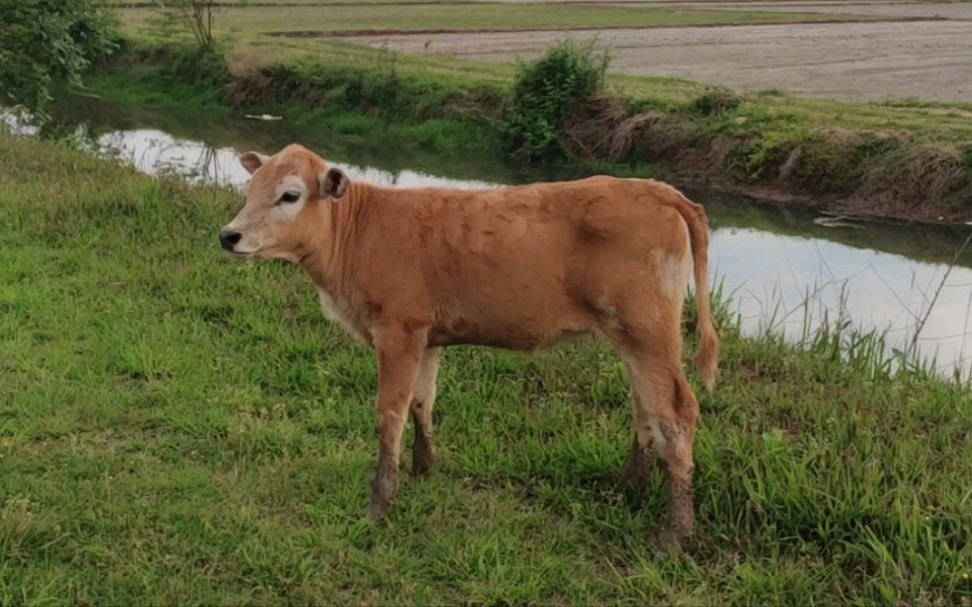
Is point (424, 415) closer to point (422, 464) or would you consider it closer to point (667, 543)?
Result: point (422, 464)

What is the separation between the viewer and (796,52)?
28969mm

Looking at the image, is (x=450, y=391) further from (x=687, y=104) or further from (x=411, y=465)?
(x=687, y=104)

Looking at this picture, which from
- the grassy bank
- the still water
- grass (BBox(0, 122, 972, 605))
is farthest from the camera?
the grassy bank

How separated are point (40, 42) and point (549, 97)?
26.6 feet

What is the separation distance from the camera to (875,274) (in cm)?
1191

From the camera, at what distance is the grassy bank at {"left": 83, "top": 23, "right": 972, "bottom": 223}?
579 inches

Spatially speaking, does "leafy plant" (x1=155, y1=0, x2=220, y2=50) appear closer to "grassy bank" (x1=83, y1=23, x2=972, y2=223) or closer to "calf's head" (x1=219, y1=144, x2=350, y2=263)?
"grassy bank" (x1=83, y1=23, x2=972, y2=223)

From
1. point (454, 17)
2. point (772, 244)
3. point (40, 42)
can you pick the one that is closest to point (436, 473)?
point (772, 244)

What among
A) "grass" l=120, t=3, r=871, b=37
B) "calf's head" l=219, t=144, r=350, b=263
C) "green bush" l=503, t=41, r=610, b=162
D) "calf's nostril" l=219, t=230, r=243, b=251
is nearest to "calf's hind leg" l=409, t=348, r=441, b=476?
"calf's head" l=219, t=144, r=350, b=263

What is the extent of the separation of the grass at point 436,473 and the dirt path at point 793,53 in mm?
15220

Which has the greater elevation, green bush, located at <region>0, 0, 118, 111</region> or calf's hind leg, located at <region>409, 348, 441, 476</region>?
green bush, located at <region>0, 0, 118, 111</region>

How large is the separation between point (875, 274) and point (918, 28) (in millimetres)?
28152

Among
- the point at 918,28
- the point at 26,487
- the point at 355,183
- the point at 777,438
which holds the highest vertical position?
the point at 918,28

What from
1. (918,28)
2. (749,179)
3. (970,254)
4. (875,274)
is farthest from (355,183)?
(918,28)
